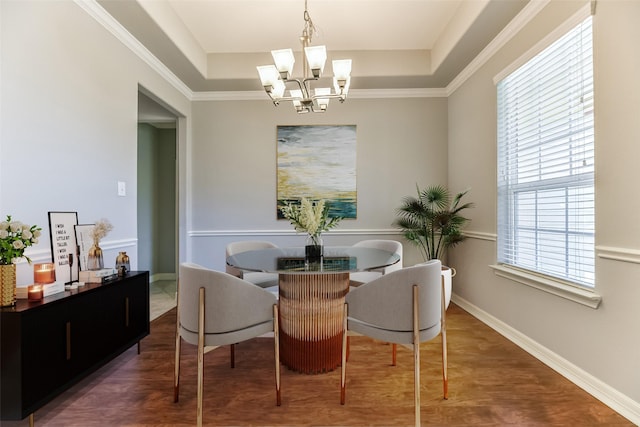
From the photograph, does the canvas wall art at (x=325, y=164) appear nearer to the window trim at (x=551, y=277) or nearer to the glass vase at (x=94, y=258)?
the window trim at (x=551, y=277)

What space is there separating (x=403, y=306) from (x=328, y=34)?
3.08 meters

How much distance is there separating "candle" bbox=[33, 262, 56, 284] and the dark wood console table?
0.12 m

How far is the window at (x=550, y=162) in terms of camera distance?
2.05m

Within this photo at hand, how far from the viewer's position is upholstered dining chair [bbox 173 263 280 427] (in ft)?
A: 5.41

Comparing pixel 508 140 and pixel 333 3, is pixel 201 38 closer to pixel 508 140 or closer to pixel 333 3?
pixel 333 3

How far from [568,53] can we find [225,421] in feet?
10.4

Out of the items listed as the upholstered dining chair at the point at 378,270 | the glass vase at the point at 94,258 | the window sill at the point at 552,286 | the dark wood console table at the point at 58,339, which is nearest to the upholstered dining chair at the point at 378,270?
the upholstered dining chair at the point at 378,270

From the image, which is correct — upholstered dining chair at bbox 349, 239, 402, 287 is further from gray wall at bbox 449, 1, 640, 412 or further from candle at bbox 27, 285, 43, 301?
candle at bbox 27, 285, 43, 301

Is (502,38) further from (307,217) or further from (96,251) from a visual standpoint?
(96,251)

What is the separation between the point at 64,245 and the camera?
2.10 meters

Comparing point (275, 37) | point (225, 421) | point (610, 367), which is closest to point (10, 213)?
point (225, 421)

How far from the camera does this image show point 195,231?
14.1 ft

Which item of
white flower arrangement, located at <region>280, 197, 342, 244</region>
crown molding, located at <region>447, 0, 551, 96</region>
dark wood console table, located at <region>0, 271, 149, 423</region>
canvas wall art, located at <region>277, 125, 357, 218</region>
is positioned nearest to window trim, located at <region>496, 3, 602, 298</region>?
crown molding, located at <region>447, 0, 551, 96</region>

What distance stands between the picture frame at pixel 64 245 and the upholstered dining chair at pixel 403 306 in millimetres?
1871
